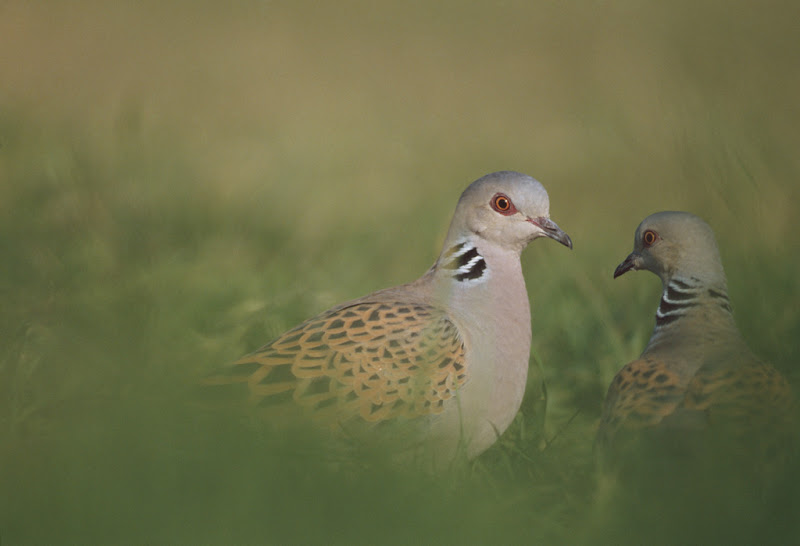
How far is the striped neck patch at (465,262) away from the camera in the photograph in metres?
4.02

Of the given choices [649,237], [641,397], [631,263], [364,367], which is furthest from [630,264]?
[364,367]

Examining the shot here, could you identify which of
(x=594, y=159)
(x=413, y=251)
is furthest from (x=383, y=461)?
(x=594, y=159)

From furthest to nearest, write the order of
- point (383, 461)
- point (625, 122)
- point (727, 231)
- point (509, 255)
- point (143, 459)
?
point (625, 122) → point (727, 231) → point (509, 255) → point (383, 461) → point (143, 459)

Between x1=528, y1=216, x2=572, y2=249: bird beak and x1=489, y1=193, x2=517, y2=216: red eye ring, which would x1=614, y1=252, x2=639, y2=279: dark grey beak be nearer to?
x1=528, y1=216, x2=572, y2=249: bird beak

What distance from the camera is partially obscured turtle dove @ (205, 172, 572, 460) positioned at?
346 cm

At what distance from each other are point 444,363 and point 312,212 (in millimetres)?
3108

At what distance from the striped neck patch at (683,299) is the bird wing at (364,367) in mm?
1005

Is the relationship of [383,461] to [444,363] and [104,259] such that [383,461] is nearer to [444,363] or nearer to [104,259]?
[444,363]

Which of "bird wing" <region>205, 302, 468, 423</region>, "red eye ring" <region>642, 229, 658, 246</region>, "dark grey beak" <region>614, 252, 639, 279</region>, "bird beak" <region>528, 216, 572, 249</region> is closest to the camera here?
"bird wing" <region>205, 302, 468, 423</region>

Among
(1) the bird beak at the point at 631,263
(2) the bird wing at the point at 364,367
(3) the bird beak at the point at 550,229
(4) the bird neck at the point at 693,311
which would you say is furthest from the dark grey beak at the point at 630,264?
(2) the bird wing at the point at 364,367

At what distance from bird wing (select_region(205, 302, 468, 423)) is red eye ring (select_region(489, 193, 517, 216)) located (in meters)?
0.57

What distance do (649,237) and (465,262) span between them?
82 centimetres

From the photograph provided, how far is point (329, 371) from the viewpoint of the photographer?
3529mm

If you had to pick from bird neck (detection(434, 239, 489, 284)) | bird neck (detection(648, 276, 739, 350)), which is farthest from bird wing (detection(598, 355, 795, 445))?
bird neck (detection(434, 239, 489, 284))
